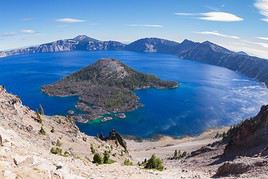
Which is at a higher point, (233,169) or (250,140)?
(233,169)

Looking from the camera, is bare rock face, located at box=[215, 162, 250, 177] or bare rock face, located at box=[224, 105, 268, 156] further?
bare rock face, located at box=[224, 105, 268, 156]

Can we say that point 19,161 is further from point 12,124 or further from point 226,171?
point 12,124

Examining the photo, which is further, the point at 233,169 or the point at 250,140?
the point at 250,140

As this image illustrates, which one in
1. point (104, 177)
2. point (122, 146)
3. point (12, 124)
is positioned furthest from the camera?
point (122, 146)

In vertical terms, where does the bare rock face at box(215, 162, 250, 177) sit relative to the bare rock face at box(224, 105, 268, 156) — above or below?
above

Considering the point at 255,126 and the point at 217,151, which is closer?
the point at 255,126

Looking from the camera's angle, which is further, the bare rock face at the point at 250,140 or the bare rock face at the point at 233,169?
the bare rock face at the point at 250,140

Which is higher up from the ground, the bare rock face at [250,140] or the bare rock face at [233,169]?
the bare rock face at [233,169]

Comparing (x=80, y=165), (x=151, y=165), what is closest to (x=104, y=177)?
(x=80, y=165)
